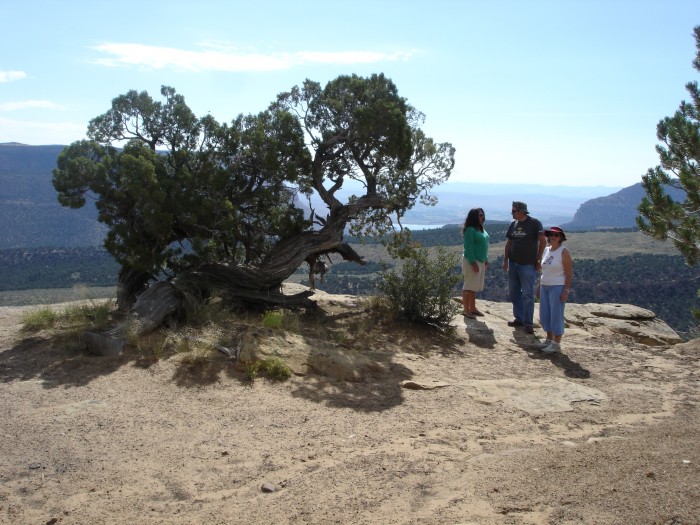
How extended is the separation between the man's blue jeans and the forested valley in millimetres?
13964

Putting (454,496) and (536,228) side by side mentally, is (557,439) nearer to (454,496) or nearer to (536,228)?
(454,496)

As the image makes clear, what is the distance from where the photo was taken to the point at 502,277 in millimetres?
30531

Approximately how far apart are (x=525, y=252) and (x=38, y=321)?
7.39 metres

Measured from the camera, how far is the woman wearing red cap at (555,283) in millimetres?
8523

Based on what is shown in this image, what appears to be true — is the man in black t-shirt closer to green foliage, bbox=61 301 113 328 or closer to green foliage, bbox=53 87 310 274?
green foliage, bbox=53 87 310 274

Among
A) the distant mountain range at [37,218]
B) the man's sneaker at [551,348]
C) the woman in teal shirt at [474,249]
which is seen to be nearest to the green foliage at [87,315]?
the woman in teal shirt at [474,249]

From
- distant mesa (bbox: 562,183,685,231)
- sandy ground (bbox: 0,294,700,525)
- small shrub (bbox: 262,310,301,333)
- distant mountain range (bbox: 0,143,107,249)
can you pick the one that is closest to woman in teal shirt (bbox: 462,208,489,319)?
sandy ground (bbox: 0,294,700,525)

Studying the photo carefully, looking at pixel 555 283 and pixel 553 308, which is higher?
pixel 555 283

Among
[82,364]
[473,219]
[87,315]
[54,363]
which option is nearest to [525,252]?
[473,219]

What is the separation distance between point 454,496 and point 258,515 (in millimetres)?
1324

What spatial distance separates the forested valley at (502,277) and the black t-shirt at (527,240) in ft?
47.9

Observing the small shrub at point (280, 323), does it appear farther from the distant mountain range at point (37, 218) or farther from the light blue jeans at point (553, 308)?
the distant mountain range at point (37, 218)

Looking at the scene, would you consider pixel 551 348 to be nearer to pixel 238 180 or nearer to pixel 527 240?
pixel 527 240

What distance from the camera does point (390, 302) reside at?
10.1 meters
